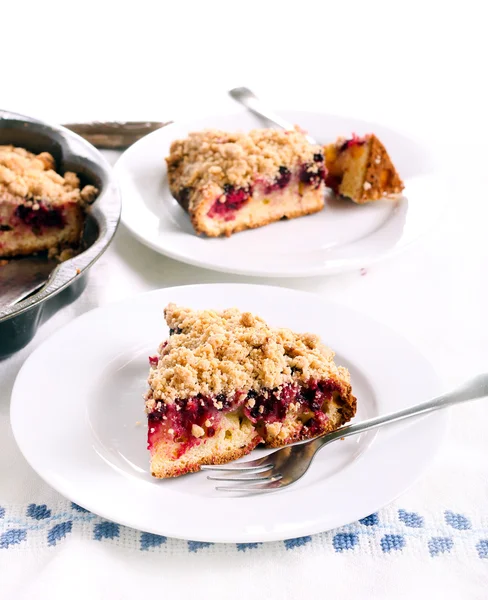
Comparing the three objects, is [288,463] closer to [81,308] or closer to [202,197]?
[81,308]

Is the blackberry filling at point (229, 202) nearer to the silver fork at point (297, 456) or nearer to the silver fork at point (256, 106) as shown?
the silver fork at point (256, 106)

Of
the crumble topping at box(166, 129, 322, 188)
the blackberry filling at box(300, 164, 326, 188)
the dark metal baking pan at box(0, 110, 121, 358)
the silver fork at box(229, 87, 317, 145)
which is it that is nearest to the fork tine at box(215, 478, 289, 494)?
the dark metal baking pan at box(0, 110, 121, 358)

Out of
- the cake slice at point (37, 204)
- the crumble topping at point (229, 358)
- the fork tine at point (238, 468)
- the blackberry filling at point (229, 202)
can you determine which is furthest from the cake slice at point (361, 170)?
the fork tine at point (238, 468)

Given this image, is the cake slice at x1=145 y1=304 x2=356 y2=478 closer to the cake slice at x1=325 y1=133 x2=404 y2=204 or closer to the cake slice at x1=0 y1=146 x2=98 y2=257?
the cake slice at x1=0 y1=146 x2=98 y2=257

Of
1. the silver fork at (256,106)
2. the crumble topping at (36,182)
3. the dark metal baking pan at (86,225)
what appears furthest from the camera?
the silver fork at (256,106)

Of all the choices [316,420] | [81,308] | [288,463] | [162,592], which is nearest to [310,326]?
[316,420]

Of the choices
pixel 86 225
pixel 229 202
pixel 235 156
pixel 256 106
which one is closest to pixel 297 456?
pixel 86 225
